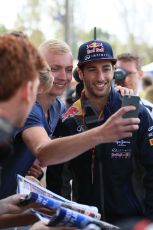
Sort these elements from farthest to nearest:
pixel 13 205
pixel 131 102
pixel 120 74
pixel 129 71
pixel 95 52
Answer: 1. pixel 129 71
2. pixel 120 74
3. pixel 95 52
4. pixel 131 102
5. pixel 13 205

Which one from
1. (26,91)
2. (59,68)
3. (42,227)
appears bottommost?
(42,227)

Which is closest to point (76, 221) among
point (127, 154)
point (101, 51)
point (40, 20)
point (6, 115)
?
point (6, 115)

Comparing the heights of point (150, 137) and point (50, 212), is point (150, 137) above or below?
above

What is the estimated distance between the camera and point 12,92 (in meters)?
2.07

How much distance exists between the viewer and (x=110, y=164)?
3.63m

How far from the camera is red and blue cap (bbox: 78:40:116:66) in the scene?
150 inches

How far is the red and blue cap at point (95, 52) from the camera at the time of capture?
3.80 m

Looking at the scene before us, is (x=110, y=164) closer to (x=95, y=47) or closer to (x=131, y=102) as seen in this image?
(x=131, y=102)

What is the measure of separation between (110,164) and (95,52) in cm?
83

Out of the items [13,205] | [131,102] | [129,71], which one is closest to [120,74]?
[129,71]

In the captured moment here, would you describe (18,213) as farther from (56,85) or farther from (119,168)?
(56,85)

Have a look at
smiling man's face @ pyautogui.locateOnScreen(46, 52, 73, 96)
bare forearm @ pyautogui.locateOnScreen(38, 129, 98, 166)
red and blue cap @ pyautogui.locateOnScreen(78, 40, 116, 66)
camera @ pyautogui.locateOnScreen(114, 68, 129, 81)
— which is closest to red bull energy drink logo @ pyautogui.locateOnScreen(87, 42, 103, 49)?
red and blue cap @ pyautogui.locateOnScreen(78, 40, 116, 66)

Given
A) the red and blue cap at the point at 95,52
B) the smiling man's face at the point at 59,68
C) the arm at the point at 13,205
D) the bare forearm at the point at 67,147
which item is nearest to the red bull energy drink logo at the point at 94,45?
the red and blue cap at the point at 95,52

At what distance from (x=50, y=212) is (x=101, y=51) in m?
1.54
